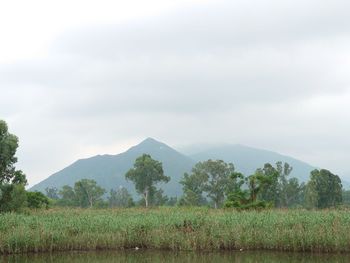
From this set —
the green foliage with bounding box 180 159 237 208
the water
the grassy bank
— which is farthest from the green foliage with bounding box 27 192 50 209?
the green foliage with bounding box 180 159 237 208

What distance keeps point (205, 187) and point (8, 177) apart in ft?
159

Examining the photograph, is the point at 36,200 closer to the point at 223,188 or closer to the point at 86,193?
the point at 223,188

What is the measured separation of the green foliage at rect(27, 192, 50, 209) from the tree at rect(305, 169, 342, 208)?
34.1 metres

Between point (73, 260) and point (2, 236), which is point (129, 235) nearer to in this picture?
point (73, 260)

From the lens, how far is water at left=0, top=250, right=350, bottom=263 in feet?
58.5

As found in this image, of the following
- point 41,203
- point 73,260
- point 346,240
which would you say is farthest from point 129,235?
point 41,203

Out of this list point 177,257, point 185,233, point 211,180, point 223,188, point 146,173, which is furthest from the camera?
point 211,180

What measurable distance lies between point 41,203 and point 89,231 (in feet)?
52.8

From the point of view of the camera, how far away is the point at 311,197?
56.7 meters

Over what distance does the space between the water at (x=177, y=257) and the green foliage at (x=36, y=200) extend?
15.7 meters

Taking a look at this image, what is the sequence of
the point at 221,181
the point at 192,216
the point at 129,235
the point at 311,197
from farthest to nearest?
the point at 221,181
the point at 311,197
the point at 192,216
the point at 129,235

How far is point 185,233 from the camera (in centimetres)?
2122

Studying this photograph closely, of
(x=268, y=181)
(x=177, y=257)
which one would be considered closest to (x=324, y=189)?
(x=268, y=181)

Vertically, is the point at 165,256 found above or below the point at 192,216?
below
